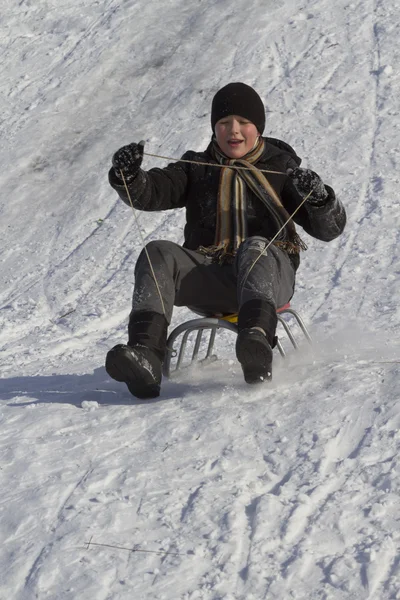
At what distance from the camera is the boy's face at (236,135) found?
401 cm

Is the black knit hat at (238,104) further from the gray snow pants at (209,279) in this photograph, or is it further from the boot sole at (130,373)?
the boot sole at (130,373)

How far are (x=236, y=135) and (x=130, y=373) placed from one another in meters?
1.14

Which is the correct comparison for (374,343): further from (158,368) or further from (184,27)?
(184,27)

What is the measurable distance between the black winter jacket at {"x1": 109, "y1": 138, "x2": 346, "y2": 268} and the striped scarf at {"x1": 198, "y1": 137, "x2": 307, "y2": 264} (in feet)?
0.13

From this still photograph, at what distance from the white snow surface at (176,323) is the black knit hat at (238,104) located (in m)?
1.04

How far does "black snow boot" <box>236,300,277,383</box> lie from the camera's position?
11.2 ft

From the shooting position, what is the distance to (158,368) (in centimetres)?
365

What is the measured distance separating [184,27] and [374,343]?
6490mm

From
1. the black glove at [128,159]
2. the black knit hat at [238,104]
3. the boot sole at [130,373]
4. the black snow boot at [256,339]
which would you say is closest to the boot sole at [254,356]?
the black snow boot at [256,339]

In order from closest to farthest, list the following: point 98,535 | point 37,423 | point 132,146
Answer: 1. point 98,535
2. point 37,423
3. point 132,146

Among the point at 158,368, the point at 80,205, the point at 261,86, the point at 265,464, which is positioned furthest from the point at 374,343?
the point at 261,86

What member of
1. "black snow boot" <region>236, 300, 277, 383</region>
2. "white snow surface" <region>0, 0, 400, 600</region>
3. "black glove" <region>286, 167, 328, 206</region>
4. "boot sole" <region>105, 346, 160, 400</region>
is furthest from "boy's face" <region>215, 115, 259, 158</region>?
"boot sole" <region>105, 346, 160, 400</region>

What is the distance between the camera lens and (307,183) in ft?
12.1

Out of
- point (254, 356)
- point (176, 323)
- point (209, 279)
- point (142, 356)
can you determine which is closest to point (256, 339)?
point (254, 356)
